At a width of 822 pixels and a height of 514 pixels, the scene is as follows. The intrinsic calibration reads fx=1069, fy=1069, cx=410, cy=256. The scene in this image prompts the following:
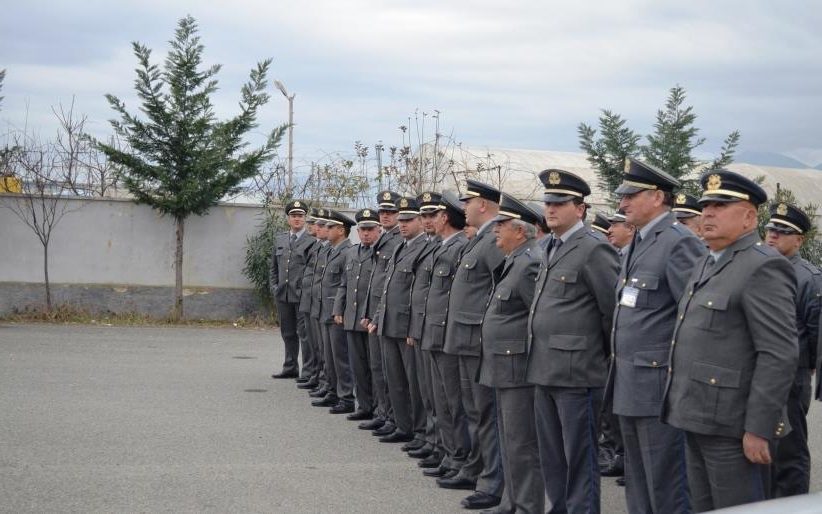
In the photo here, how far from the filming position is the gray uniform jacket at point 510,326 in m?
6.50

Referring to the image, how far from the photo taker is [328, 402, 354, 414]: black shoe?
1104 centimetres

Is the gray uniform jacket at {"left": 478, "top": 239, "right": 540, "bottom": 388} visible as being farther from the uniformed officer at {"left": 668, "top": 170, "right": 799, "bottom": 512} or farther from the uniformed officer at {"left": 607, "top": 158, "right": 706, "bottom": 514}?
the uniformed officer at {"left": 668, "top": 170, "right": 799, "bottom": 512}

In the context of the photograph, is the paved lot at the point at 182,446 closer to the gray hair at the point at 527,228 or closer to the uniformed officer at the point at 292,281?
the uniformed officer at the point at 292,281

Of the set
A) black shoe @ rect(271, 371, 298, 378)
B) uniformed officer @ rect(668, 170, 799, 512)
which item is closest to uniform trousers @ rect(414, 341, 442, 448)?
uniformed officer @ rect(668, 170, 799, 512)

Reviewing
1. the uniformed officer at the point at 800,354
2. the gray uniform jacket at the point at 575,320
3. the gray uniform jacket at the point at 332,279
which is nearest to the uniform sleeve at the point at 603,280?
the gray uniform jacket at the point at 575,320

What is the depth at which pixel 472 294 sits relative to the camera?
757cm

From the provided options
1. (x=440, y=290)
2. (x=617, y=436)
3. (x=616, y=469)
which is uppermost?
(x=440, y=290)

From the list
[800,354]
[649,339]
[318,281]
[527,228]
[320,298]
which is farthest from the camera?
[318,281]

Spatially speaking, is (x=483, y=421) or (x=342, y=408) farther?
(x=342, y=408)

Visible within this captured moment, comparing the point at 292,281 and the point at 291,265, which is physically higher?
the point at 291,265

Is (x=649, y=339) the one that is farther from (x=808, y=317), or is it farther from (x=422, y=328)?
(x=422, y=328)

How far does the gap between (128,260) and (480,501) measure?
1348 cm

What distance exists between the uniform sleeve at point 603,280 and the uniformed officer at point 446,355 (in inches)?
78.1

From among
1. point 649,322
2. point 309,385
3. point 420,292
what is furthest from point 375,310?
point 649,322
